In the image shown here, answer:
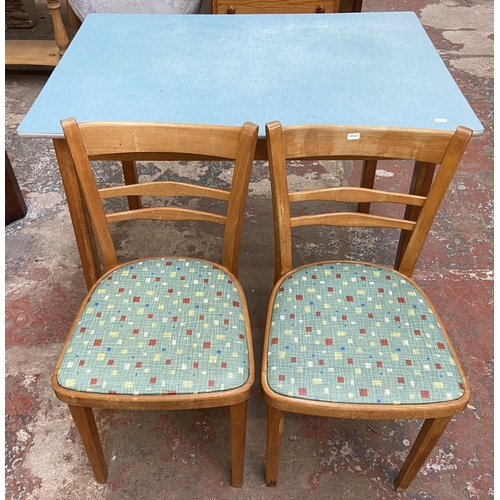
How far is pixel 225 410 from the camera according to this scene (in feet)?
5.39

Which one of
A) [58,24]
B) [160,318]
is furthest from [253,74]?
[58,24]

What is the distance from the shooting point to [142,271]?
55.8 inches

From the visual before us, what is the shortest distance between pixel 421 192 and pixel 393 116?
0.91 feet

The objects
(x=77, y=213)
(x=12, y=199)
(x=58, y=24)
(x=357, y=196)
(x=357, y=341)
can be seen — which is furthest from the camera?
(x=58, y=24)

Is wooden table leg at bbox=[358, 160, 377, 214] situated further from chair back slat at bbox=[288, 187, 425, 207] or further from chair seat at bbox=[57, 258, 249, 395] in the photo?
chair seat at bbox=[57, 258, 249, 395]

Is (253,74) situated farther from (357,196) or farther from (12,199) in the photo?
(12,199)

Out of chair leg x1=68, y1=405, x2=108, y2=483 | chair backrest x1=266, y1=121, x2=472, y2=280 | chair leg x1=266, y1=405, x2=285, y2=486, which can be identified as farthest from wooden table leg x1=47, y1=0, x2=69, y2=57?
chair leg x1=266, y1=405, x2=285, y2=486

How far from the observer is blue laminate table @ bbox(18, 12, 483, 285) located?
143 cm

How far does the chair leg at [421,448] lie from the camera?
124cm

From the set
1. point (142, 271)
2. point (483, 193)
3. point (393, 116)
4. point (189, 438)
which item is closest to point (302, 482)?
point (189, 438)

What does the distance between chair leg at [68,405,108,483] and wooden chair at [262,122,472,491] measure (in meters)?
0.46

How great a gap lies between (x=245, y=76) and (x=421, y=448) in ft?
3.98

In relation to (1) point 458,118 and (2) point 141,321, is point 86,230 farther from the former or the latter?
(1) point 458,118

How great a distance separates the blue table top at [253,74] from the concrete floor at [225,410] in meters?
0.79
